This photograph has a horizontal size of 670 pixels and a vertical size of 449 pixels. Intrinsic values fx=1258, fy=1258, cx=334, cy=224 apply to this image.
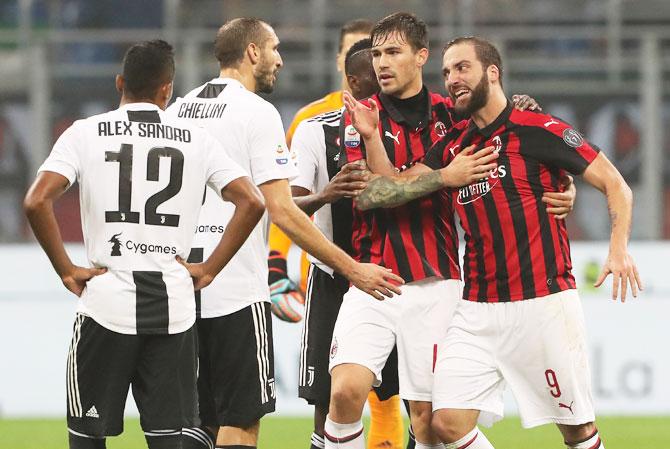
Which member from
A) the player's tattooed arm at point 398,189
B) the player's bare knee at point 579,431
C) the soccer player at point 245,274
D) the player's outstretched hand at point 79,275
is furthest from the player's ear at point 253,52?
the player's bare knee at point 579,431

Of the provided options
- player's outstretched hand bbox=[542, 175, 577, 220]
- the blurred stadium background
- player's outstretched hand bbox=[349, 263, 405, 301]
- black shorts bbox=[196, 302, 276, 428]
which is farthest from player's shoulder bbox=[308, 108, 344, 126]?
the blurred stadium background

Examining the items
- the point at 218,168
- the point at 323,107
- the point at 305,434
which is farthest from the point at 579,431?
the point at 305,434

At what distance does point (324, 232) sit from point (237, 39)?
110 cm

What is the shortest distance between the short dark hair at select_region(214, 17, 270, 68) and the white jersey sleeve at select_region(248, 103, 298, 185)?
352mm

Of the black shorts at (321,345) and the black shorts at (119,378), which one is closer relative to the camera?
the black shorts at (119,378)

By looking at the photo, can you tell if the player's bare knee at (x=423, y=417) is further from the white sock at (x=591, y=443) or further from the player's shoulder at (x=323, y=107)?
the player's shoulder at (x=323, y=107)

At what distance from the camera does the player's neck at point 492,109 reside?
5.36 metres

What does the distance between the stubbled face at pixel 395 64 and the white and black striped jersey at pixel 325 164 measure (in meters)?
0.49

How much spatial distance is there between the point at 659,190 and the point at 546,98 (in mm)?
1498

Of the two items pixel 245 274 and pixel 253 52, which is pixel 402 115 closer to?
pixel 253 52

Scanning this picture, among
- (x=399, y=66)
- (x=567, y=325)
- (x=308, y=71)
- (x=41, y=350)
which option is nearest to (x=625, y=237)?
(x=567, y=325)

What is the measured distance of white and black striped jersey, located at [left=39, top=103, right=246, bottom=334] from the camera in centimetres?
457

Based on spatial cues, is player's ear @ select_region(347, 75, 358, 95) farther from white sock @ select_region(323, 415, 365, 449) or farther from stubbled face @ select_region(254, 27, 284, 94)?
white sock @ select_region(323, 415, 365, 449)

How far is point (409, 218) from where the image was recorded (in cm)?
558
